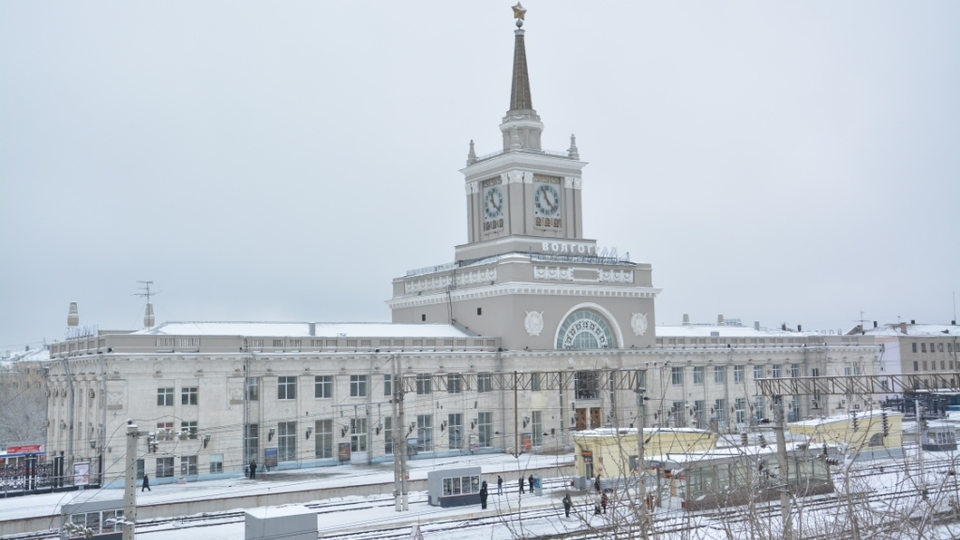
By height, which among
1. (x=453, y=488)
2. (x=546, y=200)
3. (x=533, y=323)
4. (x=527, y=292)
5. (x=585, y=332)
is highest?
(x=546, y=200)

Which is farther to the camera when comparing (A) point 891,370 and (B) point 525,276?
(A) point 891,370

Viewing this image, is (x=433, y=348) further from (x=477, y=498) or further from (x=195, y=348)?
(x=477, y=498)

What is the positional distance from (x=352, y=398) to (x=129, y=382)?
1413cm

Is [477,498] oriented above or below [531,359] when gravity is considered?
below

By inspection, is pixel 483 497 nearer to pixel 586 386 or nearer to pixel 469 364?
pixel 469 364

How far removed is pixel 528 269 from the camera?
71.8m

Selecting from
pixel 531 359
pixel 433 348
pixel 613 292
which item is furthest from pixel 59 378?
pixel 613 292

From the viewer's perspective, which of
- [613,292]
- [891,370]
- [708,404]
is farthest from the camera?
[891,370]

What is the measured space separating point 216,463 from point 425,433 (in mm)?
14331

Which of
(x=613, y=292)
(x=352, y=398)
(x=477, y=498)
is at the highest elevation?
(x=613, y=292)

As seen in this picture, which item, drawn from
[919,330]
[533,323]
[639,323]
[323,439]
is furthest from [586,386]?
[919,330]

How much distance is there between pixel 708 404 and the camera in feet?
268

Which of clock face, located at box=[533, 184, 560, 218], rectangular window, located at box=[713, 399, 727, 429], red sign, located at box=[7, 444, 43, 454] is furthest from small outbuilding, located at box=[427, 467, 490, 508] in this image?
rectangular window, located at box=[713, 399, 727, 429]

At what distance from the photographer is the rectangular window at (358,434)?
6397 centimetres
